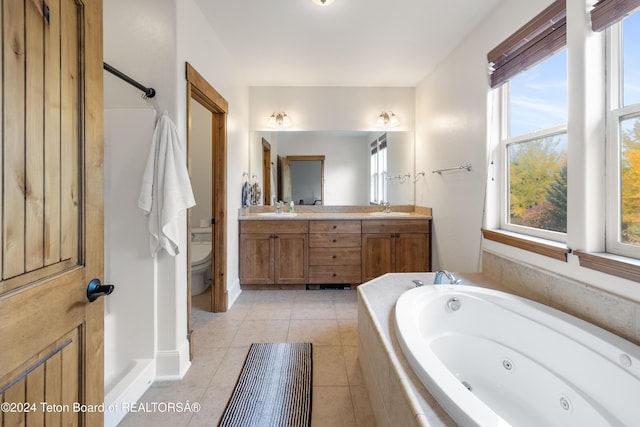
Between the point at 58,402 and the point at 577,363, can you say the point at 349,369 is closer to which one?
the point at 577,363

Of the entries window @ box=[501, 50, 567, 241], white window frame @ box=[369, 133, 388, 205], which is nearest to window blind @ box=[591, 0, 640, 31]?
window @ box=[501, 50, 567, 241]

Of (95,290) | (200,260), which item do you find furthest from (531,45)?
(200,260)

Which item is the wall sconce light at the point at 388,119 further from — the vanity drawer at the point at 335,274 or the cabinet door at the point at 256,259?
the cabinet door at the point at 256,259

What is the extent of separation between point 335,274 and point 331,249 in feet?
0.95

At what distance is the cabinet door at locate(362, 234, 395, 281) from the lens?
3291 mm

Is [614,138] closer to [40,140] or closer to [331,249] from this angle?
[40,140]

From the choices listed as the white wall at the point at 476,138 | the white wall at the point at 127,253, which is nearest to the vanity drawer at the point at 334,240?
the white wall at the point at 476,138

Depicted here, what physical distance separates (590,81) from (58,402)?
2345 millimetres

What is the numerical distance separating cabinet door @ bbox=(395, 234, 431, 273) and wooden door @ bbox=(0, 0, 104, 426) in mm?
2870

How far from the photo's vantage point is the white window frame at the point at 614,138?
1310 mm

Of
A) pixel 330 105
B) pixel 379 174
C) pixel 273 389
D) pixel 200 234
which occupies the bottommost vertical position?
pixel 273 389

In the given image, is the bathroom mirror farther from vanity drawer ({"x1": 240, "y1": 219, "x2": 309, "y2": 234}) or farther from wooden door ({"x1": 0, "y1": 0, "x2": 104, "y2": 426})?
wooden door ({"x1": 0, "y1": 0, "x2": 104, "y2": 426})

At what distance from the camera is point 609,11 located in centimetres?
126

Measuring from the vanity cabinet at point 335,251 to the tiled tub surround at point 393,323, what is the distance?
4.13 feet
